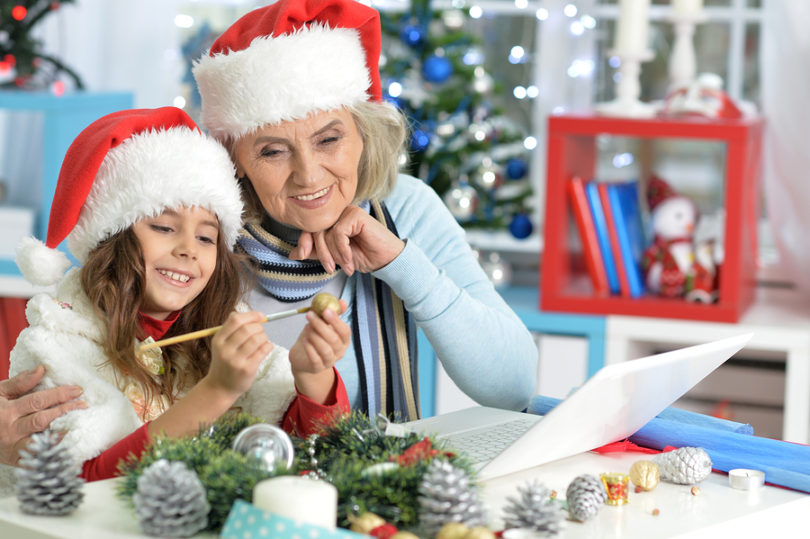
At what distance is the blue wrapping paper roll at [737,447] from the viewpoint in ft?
3.67

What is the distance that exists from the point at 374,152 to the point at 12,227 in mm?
1653

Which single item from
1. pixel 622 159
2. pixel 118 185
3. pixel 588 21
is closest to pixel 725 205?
pixel 622 159

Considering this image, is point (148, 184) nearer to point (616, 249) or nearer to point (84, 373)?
point (84, 373)

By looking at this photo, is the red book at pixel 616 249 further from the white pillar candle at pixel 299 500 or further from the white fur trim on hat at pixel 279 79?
the white pillar candle at pixel 299 500

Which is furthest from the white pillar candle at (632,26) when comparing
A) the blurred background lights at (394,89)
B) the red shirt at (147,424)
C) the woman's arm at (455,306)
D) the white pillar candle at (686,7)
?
the red shirt at (147,424)

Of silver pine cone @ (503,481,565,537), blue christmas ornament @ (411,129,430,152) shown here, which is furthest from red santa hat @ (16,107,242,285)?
blue christmas ornament @ (411,129,430,152)

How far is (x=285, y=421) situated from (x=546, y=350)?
1329 millimetres

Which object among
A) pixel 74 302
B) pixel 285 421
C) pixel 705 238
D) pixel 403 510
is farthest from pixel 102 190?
pixel 705 238

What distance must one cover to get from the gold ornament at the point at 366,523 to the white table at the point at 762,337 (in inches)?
68.3

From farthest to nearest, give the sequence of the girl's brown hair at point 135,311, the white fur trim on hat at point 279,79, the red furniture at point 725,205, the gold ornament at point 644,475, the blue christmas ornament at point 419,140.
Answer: the blue christmas ornament at point 419,140
the red furniture at point 725,205
the white fur trim on hat at point 279,79
the girl's brown hair at point 135,311
the gold ornament at point 644,475

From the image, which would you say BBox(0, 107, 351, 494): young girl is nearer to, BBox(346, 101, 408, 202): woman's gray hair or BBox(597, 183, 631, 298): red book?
BBox(346, 101, 408, 202): woman's gray hair

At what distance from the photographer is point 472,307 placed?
1569 millimetres

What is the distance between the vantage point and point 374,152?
1587 millimetres

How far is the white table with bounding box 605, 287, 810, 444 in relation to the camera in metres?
2.45
